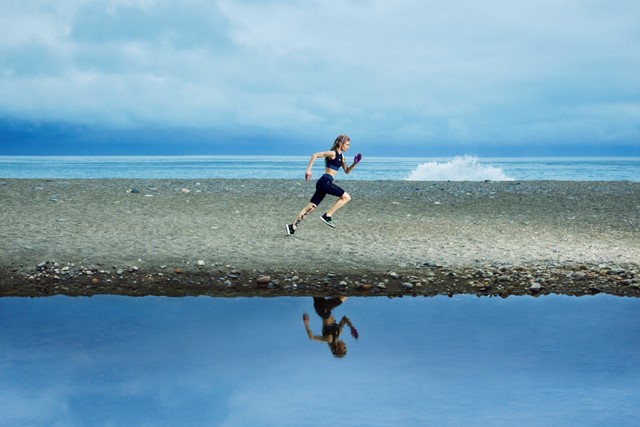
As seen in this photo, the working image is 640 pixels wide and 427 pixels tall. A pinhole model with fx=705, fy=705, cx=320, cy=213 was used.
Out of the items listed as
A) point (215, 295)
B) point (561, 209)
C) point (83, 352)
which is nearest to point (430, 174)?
point (561, 209)

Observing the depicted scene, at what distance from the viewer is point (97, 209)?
20.9m

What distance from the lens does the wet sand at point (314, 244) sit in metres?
12.4

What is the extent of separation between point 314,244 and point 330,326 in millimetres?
6087

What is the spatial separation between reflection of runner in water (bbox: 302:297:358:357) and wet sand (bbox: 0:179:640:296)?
735 millimetres

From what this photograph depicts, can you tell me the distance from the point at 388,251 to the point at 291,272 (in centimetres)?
269

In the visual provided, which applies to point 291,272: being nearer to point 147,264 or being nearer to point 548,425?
point 147,264

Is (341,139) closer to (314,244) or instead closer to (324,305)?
(314,244)

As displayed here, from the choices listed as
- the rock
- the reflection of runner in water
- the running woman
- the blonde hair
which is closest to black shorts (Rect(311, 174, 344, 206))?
the running woman

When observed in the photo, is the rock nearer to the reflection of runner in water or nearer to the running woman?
the reflection of runner in water

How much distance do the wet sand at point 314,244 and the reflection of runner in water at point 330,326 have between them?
735 millimetres

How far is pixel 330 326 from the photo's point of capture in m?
9.51

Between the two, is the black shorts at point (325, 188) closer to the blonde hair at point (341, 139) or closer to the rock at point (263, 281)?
the blonde hair at point (341, 139)

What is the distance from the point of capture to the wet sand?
12430 millimetres

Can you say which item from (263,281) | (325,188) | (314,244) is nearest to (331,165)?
(325,188)
